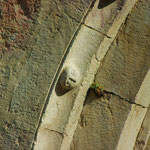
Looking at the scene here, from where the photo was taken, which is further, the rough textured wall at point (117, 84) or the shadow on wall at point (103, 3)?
the rough textured wall at point (117, 84)

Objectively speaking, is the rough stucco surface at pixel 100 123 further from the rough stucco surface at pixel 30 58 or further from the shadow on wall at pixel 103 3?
the shadow on wall at pixel 103 3

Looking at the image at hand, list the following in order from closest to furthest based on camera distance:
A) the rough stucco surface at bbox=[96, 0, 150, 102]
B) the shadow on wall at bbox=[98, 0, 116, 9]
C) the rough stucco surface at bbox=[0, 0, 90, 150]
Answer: the rough stucco surface at bbox=[0, 0, 90, 150], the shadow on wall at bbox=[98, 0, 116, 9], the rough stucco surface at bbox=[96, 0, 150, 102]

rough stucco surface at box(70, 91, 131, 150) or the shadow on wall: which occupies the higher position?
the shadow on wall

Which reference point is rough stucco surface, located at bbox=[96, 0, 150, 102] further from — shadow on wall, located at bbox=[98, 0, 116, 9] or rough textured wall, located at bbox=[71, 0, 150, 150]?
shadow on wall, located at bbox=[98, 0, 116, 9]

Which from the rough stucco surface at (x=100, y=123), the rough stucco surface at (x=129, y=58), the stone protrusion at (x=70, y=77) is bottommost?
the rough stucco surface at (x=100, y=123)

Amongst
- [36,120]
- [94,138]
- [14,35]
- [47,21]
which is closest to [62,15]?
[47,21]

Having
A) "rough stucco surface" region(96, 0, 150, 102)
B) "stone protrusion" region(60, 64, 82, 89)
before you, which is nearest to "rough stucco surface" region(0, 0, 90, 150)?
"stone protrusion" region(60, 64, 82, 89)

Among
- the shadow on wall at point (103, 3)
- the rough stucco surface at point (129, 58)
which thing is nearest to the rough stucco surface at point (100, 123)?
the rough stucco surface at point (129, 58)

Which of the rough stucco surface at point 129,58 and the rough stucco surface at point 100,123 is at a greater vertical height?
the rough stucco surface at point 129,58
